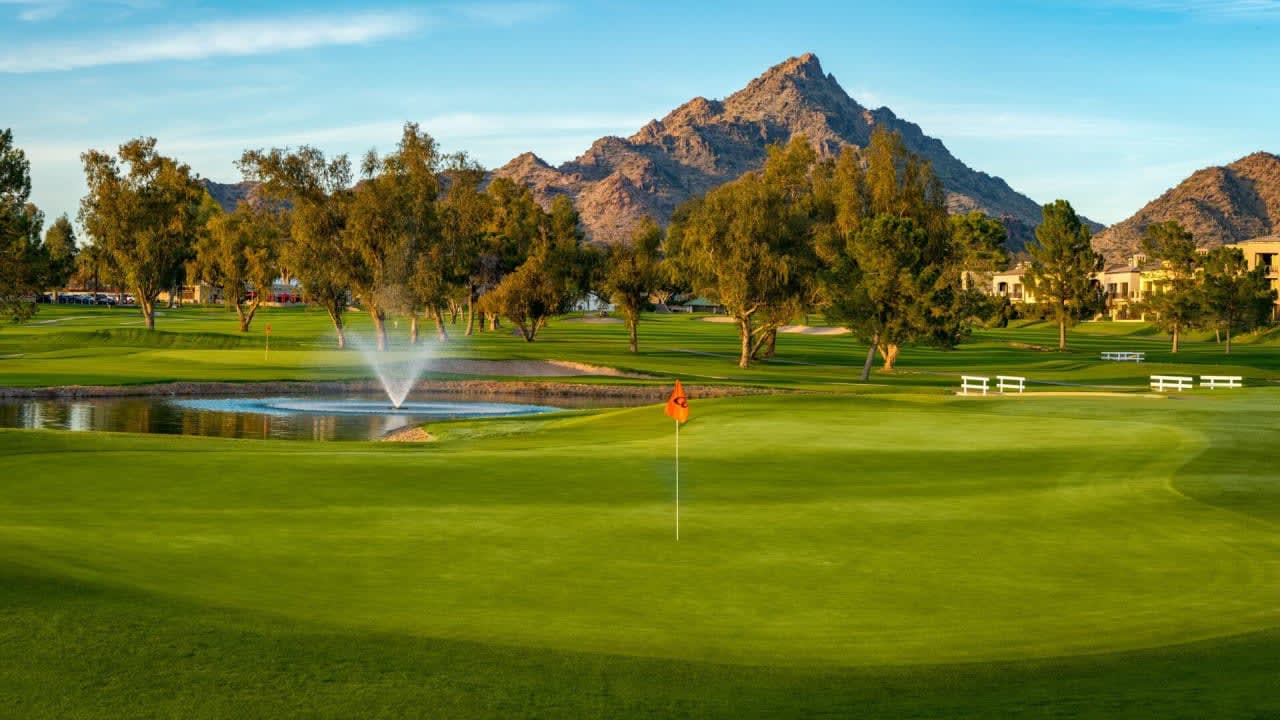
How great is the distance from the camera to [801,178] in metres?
94.9

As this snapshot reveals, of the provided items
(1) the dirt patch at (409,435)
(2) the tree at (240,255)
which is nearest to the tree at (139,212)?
(2) the tree at (240,255)

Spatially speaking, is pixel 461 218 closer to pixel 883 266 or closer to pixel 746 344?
pixel 746 344

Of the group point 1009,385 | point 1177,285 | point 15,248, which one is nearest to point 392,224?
point 15,248

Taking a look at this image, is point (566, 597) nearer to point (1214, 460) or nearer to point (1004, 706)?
point (1004, 706)

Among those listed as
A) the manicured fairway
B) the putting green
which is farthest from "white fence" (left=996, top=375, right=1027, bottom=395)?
the manicured fairway

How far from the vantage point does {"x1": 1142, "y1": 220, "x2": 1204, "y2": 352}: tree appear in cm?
11788

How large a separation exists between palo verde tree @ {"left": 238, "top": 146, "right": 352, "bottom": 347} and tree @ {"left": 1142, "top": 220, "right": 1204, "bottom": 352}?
75.1m

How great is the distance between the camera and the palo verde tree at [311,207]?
9269cm

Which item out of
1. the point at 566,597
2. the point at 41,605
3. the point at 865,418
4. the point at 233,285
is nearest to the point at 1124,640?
the point at 566,597

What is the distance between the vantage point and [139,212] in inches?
4601

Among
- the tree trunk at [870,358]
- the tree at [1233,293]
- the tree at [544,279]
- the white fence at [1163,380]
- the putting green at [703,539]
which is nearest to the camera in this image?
the putting green at [703,539]

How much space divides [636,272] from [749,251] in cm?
2161

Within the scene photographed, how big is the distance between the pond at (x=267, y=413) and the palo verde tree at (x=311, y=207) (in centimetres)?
2849

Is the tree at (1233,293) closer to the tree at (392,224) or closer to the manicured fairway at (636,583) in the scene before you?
the tree at (392,224)
